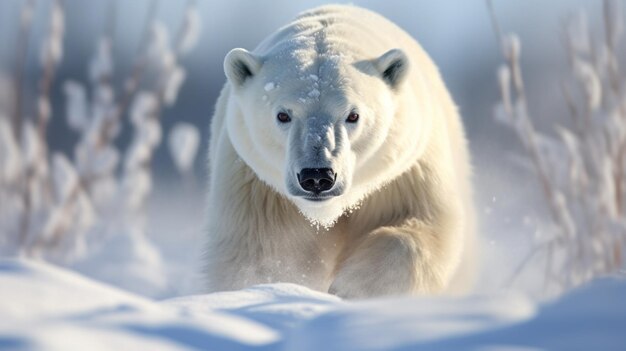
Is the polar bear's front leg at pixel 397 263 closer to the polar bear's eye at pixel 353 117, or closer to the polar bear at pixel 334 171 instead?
the polar bear at pixel 334 171

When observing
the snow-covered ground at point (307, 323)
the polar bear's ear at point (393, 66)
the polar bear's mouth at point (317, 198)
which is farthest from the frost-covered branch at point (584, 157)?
the snow-covered ground at point (307, 323)

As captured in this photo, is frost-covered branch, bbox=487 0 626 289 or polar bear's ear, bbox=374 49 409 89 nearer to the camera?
polar bear's ear, bbox=374 49 409 89

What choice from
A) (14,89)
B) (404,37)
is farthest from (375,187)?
(14,89)

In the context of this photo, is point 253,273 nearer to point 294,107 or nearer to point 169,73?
point 294,107

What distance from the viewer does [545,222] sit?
7.10 m

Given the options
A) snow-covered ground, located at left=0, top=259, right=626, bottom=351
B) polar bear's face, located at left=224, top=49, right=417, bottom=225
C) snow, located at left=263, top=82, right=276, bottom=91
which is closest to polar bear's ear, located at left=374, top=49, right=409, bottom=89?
polar bear's face, located at left=224, top=49, right=417, bottom=225

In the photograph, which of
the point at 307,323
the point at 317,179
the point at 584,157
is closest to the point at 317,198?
the point at 317,179

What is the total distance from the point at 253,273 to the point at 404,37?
145 cm

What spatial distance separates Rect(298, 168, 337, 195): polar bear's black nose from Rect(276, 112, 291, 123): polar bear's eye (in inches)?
12.3

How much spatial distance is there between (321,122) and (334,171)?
22 cm

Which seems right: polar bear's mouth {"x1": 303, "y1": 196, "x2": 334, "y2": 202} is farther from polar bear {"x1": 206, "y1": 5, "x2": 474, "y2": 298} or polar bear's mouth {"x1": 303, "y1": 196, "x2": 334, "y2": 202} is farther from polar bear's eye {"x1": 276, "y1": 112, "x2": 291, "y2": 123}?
polar bear's eye {"x1": 276, "y1": 112, "x2": 291, "y2": 123}

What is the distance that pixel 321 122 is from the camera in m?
3.29

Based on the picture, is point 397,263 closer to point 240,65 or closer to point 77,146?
point 240,65

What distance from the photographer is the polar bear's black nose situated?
10.3ft
